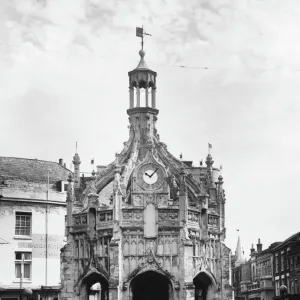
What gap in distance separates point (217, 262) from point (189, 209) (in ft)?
16.8

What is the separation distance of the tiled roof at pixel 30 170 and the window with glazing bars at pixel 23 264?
23.1 ft

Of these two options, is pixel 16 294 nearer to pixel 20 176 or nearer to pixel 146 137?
pixel 20 176

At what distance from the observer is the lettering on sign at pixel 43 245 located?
63250 millimetres

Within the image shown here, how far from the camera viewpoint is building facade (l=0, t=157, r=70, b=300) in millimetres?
61750

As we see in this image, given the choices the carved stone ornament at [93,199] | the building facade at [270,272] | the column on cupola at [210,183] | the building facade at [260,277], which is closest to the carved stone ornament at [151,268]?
the carved stone ornament at [93,199]

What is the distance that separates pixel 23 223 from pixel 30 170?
7.69m

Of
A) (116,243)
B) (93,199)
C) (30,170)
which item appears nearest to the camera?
(116,243)

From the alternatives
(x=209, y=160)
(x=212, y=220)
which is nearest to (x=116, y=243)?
(x=212, y=220)

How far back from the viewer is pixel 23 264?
6262 cm

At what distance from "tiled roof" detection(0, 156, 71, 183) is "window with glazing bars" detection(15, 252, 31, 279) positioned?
23.1 feet

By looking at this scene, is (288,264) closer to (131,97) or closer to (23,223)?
(23,223)

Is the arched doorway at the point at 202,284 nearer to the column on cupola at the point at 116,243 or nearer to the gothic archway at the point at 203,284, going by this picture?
the gothic archway at the point at 203,284

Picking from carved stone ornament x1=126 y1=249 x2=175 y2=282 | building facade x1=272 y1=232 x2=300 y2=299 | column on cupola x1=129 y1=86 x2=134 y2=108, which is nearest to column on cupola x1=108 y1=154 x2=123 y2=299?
carved stone ornament x1=126 y1=249 x2=175 y2=282

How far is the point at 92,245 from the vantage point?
51000 millimetres
